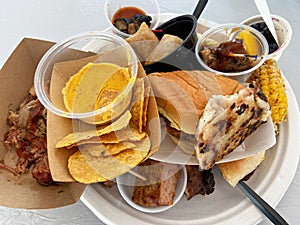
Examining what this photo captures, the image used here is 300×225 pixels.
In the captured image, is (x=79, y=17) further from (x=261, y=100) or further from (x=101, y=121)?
(x=261, y=100)

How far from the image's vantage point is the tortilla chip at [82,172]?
41.0 inches

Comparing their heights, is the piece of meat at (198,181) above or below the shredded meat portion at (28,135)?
below

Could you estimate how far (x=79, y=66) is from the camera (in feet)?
3.95

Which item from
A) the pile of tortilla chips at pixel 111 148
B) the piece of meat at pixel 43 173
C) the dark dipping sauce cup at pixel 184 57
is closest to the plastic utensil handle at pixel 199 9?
the dark dipping sauce cup at pixel 184 57

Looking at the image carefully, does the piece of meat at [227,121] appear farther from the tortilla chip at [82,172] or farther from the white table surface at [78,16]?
the white table surface at [78,16]

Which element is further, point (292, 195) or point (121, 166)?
point (292, 195)

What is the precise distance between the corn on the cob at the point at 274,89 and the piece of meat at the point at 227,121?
0.16m

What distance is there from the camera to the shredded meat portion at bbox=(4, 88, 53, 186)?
3.94ft

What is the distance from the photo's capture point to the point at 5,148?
121 centimetres

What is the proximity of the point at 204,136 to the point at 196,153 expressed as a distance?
0.22 feet

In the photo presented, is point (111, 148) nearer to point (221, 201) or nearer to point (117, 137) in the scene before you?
point (117, 137)

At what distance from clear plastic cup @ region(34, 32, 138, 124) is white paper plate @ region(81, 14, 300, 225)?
240 millimetres

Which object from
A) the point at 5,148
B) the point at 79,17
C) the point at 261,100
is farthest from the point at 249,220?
the point at 79,17

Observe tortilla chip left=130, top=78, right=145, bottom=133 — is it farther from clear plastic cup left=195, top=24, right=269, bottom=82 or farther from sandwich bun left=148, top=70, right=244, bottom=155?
clear plastic cup left=195, top=24, right=269, bottom=82
